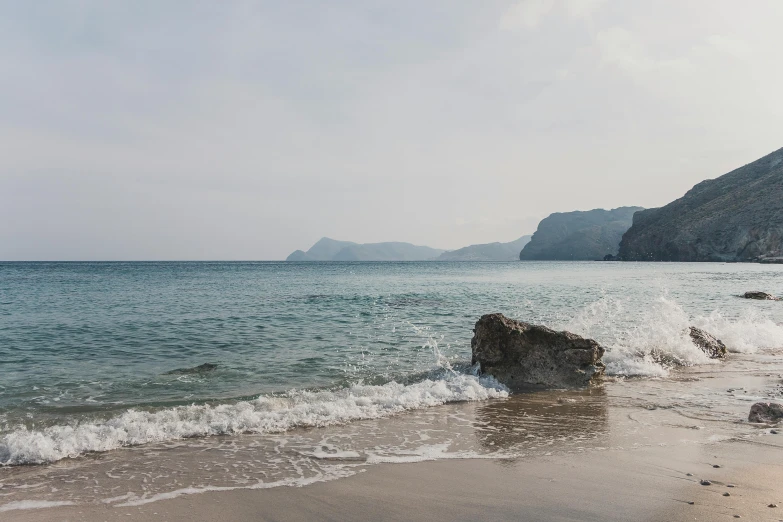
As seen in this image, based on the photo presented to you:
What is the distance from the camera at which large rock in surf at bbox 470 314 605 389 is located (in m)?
10.0

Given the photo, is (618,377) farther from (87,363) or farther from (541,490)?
(87,363)

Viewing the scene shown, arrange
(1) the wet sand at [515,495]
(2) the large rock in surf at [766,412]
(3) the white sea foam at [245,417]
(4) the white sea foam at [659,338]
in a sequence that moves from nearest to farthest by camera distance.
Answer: (1) the wet sand at [515,495] → (3) the white sea foam at [245,417] → (2) the large rock in surf at [766,412] → (4) the white sea foam at [659,338]

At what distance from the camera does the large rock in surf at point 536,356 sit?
10047 mm

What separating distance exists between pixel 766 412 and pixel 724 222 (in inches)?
4645

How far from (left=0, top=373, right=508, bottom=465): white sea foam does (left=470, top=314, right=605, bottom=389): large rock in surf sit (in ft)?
1.90

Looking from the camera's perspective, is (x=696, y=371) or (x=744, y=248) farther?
(x=744, y=248)

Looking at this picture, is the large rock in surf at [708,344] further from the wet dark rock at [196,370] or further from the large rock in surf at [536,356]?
the wet dark rock at [196,370]

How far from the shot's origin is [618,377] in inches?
435

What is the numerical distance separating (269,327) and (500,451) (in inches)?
509

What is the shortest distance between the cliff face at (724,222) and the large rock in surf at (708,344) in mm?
100531

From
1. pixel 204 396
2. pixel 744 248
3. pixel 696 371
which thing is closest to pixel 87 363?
pixel 204 396

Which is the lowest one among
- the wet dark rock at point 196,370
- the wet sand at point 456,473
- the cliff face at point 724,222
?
the wet dark rock at point 196,370

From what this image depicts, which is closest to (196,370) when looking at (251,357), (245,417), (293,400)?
(251,357)

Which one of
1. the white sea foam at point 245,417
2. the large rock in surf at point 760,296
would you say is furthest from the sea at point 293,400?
the large rock in surf at point 760,296
